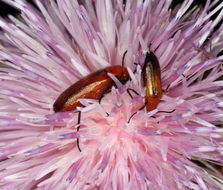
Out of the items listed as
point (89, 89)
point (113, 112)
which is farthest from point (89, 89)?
point (113, 112)

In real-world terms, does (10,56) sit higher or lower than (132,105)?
higher

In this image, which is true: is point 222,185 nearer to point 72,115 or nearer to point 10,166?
point 72,115

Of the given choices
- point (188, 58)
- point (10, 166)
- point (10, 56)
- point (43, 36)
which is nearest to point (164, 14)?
point (188, 58)

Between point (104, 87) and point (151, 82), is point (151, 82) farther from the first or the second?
point (104, 87)
